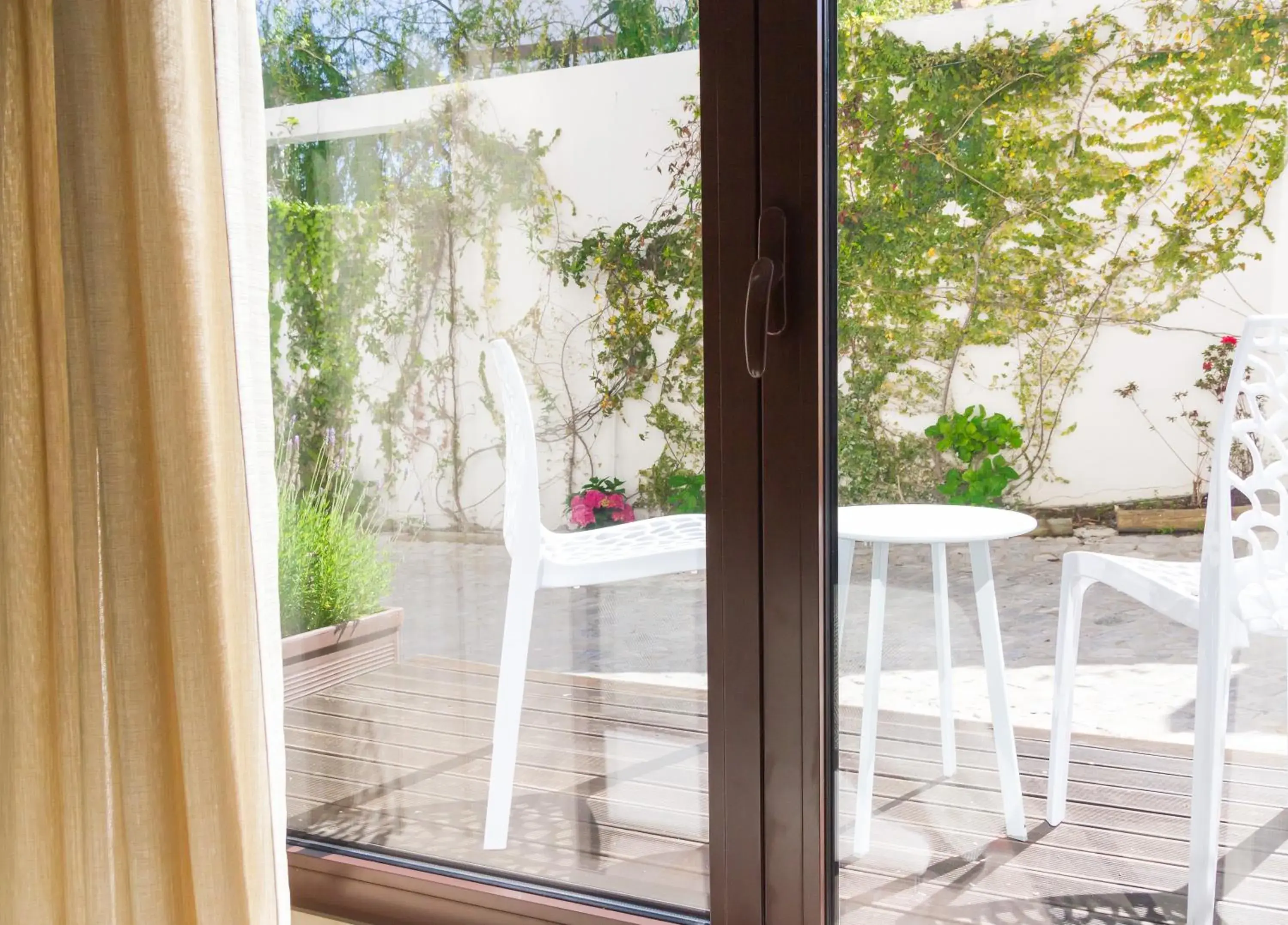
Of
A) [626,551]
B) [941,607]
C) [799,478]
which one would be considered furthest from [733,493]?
[941,607]

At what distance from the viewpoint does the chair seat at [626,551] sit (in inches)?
59.9

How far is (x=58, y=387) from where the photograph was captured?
143 centimetres

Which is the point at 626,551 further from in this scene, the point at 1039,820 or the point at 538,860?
the point at 1039,820

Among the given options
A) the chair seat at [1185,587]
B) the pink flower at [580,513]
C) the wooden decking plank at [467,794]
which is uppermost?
the pink flower at [580,513]

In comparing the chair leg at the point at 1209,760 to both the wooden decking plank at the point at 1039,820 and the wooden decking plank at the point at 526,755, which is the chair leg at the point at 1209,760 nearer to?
the wooden decking plank at the point at 1039,820

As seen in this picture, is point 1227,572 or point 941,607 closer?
point 1227,572

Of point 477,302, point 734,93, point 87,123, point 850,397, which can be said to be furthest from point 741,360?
point 87,123

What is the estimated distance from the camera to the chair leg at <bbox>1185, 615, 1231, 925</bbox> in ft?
4.20

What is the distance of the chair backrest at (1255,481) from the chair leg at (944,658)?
325 millimetres

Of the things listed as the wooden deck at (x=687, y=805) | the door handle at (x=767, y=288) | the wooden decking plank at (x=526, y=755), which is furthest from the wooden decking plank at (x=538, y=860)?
the door handle at (x=767, y=288)

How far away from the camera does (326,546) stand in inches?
69.9

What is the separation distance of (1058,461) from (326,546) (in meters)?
1.15

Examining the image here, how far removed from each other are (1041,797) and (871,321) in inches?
25.9

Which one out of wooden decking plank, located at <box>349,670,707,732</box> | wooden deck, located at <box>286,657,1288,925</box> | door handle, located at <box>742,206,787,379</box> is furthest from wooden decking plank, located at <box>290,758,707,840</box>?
door handle, located at <box>742,206,787,379</box>
